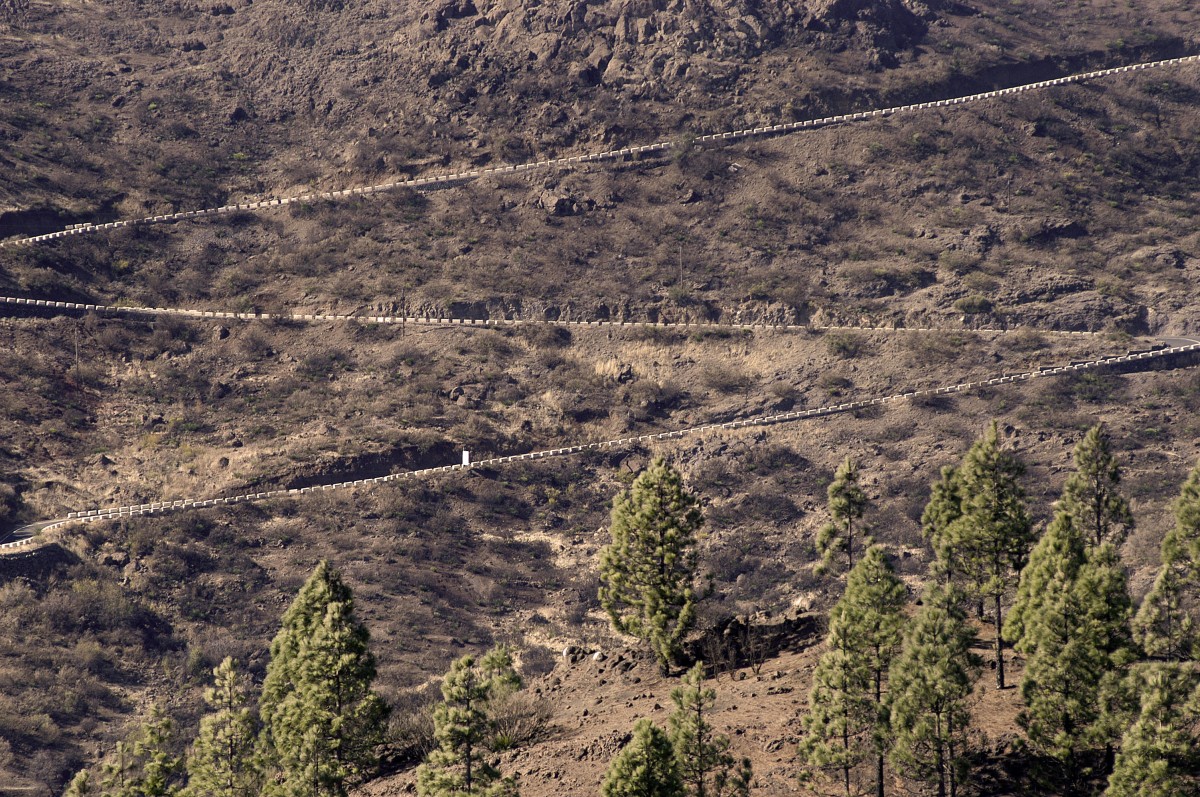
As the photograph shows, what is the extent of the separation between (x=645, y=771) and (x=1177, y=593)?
591 inches

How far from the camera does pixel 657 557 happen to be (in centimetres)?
4544

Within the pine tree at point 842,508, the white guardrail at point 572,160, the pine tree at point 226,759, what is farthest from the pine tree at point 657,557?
the white guardrail at point 572,160

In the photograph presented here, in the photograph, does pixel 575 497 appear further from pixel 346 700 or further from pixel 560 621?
pixel 346 700

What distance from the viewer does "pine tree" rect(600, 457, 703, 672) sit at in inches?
1775

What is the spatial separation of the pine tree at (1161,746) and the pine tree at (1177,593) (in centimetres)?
331

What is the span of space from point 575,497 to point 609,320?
16846 millimetres

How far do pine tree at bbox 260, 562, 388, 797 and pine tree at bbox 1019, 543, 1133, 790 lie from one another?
626 inches

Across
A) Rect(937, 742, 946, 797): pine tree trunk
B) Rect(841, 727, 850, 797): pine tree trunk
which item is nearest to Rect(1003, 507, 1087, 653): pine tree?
Rect(937, 742, 946, 797): pine tree trunk

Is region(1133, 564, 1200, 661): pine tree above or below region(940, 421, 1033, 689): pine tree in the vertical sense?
below

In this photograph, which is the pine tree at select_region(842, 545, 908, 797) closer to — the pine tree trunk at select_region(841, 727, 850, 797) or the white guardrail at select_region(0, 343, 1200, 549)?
the pine tree trunk at select_region(841, 727, 850, 797)

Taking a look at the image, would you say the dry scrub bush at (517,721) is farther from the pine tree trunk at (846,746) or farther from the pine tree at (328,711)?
the pine tree trunk at (846,746)

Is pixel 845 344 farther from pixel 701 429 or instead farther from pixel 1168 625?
pixel 1168 625

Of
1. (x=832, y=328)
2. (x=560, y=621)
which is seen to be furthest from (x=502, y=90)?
(x=560, y=621)

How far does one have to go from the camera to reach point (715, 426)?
86000mm
